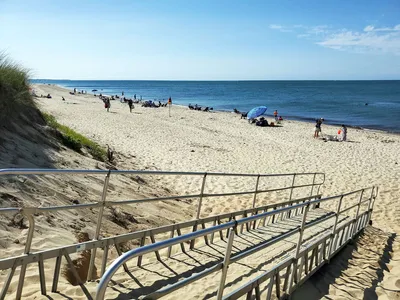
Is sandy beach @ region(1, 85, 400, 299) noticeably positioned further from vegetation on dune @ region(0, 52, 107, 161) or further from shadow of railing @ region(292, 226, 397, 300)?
vegetation on dune @ region(0, 52, 107, 161)

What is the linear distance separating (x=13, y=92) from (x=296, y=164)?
1053 centimetres

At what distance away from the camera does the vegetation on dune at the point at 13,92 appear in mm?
7539

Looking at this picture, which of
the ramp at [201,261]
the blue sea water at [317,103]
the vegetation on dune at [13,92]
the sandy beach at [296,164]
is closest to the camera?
the ramp at [201,261]

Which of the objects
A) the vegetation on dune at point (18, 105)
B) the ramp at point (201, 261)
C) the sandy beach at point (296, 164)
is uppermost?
the vegetation on dune at point (18, 105)

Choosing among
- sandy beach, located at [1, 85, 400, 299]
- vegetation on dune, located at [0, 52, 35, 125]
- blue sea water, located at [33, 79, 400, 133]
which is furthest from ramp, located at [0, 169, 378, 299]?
blue sea water, located at [33, 79, 400, 133]

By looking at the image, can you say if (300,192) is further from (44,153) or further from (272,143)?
(272,143)

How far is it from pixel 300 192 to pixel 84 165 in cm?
626

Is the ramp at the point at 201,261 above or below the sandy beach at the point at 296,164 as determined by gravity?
above

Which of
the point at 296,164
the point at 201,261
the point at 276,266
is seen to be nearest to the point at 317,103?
the point at 296,164

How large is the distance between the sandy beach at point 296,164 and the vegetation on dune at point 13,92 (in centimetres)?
298

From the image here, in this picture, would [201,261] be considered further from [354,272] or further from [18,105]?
[18,105]

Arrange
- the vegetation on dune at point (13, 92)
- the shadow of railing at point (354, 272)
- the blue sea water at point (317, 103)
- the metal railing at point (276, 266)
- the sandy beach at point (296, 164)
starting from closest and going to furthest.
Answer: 1. the metal railing at point (276, 266)
2. the shadow of railing at point (354, 272)
3. the sandy beach at point (296, 164)
4. the vegetation on dune at point (13, 92)
5. the blue sea water at point (317, 103)

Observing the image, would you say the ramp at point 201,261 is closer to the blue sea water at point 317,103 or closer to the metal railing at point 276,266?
the metal railing at point 276,266

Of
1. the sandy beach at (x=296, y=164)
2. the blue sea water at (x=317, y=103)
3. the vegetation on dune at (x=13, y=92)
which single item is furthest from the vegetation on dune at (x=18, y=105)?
the blue sea water at (x=317, y=103)
